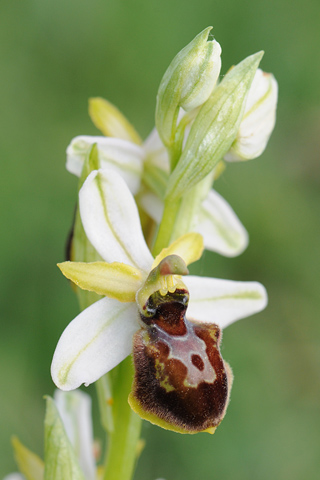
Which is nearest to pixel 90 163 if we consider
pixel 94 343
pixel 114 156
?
pixel 114 156

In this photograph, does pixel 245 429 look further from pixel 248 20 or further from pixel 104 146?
pixel 248 20

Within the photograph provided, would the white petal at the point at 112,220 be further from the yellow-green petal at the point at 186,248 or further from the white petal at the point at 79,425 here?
the white petal at the point at 79,425

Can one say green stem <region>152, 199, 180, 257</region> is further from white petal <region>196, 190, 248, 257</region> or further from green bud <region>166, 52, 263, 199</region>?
white petal <region>196, 190, 248, 257</region>

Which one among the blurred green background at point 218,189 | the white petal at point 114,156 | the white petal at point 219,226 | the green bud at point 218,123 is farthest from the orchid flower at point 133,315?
the blurred green background at point 218,189

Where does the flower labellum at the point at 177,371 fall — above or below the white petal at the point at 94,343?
below

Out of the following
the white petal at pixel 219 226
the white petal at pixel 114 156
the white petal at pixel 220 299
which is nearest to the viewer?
the white petal at pixel 220 299

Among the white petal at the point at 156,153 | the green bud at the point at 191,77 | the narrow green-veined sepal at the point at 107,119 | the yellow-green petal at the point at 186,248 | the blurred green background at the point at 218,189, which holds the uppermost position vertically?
the green bud at the point at 191,77
